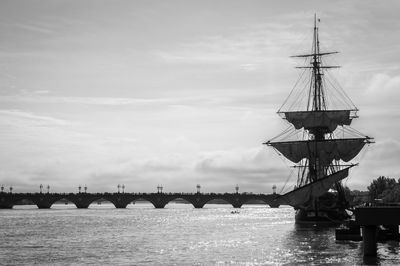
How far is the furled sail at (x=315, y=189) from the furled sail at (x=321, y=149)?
6317 mm

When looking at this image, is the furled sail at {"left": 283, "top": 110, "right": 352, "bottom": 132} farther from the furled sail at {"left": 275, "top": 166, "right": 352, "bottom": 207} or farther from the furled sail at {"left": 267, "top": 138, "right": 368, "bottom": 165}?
the furled sail at {"left": 275, "top": 166, "right": 352, "bottom": 207}

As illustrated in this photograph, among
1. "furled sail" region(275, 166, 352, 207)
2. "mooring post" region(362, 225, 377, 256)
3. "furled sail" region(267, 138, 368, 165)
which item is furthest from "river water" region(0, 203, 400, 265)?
"furled sail" region(267, 138, 368, 165)

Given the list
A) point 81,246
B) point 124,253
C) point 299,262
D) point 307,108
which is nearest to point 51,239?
point 81,246

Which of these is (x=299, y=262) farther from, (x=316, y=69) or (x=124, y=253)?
(x=316, y=69)

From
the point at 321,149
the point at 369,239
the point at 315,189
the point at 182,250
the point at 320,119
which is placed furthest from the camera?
the point at 320,119

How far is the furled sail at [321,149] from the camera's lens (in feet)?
380

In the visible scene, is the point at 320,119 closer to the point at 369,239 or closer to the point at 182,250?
the point at 182,250

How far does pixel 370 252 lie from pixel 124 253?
80.9 feet

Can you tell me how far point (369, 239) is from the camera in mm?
50500

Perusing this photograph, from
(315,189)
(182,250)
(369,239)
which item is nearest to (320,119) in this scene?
(315,189)

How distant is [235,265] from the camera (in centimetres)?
5141

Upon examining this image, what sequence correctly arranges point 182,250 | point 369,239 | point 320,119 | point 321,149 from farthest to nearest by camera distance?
point 320,119 → point 321,149 → point 182,250 → point 369,239

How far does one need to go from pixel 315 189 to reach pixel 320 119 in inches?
776

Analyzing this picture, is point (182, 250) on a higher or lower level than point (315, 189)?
lower
